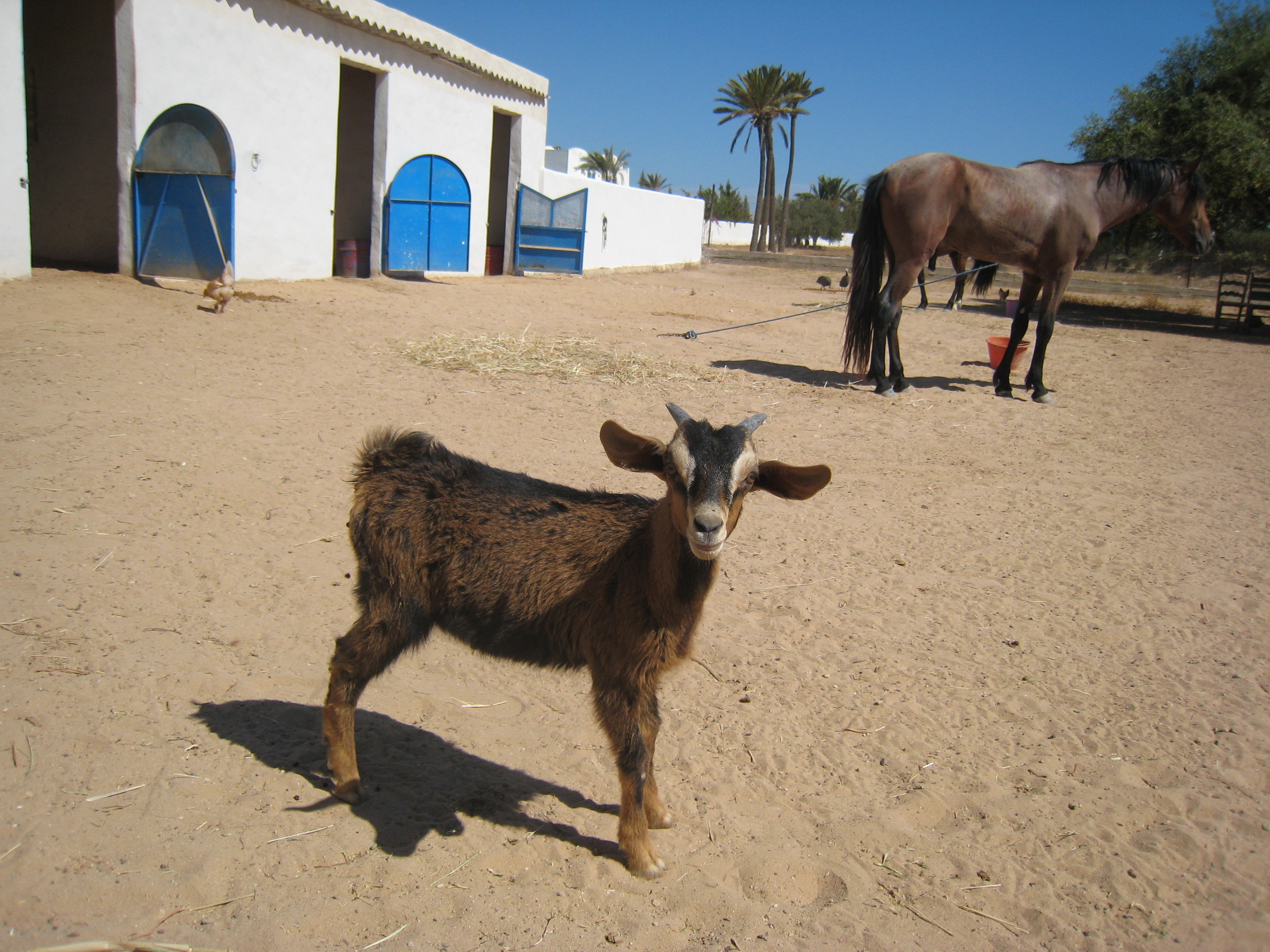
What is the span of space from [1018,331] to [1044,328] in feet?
1.20

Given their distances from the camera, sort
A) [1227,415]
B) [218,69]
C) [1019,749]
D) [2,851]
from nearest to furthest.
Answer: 1. [2,851]
2. [1019,749]
3. [1227,415]
4. [218,69]

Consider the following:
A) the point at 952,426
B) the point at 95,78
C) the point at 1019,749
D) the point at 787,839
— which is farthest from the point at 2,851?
the point at 95,78

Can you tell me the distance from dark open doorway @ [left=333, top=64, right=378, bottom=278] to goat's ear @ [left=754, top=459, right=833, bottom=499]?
16048mm

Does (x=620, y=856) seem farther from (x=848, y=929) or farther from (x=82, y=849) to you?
(x=82, y=849)

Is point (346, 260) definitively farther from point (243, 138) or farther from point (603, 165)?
point (603, 165)

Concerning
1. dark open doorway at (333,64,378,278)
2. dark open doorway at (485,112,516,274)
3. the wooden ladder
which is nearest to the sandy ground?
dark open doorway at (333,64,378,278)

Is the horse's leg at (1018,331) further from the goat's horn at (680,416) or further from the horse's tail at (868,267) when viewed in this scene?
the goat's horn at (680,416)

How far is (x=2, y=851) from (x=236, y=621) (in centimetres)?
157

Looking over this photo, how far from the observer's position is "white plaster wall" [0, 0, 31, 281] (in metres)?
9.60

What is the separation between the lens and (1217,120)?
17656 millimetres

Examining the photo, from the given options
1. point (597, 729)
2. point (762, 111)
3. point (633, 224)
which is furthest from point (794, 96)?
point (597, 729)

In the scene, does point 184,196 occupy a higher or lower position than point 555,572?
higher

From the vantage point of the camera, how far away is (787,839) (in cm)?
317

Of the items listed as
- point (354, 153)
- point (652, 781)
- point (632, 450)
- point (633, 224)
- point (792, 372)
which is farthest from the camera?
point (633, 224)
